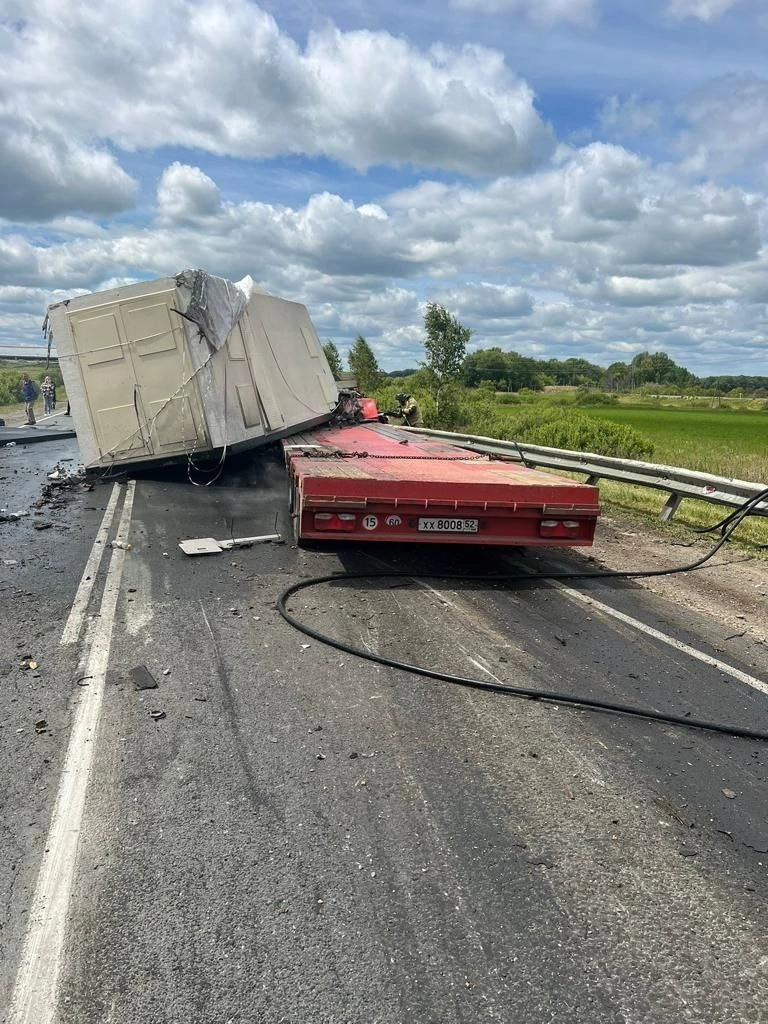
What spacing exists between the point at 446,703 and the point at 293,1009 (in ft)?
7.19

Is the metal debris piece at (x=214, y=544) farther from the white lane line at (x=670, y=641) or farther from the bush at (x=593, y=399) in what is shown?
the bush at (x=593, y=399)

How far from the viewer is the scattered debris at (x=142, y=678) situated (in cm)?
432

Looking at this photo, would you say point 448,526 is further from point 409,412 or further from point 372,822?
point 409,412

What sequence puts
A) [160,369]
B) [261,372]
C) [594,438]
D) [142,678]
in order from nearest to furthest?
[142,678] → [160,369] → [261,372] → [594,438]

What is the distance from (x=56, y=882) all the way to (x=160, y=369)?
9.99 m

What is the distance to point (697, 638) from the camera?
218 inches

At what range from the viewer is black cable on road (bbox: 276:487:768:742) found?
4113 mm

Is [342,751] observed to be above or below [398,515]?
below

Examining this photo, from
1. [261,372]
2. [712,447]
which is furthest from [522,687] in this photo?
[712,447]

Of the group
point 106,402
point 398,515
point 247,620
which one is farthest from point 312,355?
point 247,620

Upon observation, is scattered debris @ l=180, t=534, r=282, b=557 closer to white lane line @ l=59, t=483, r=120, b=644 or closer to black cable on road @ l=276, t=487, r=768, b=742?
white lane line @ l=59, t=483, r=120, b=644

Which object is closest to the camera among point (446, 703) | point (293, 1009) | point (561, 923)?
point (293, 1009)

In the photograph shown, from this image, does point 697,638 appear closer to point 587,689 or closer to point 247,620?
point 587,689

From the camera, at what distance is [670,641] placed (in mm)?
5422
